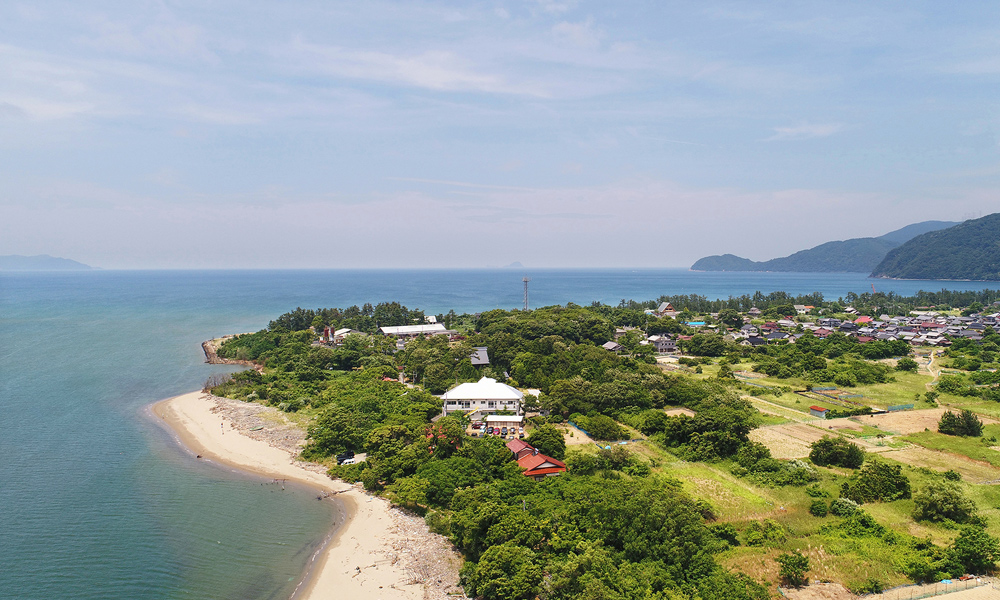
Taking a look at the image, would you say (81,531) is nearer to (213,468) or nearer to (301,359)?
(213,468)

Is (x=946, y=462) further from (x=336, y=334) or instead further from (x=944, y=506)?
(x=336, y=334)

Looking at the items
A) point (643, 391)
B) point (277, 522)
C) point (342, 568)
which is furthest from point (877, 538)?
point (277, 522)

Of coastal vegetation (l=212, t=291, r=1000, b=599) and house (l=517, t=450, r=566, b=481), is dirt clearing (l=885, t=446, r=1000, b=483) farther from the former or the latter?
house (l=517, t=450, r=566, b=481)

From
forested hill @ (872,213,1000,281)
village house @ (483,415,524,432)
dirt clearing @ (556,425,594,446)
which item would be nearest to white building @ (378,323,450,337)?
village house @ (483,415,524,432)

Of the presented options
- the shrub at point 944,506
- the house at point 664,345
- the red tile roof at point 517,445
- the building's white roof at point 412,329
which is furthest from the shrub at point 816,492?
the building's white roof at point 412,329

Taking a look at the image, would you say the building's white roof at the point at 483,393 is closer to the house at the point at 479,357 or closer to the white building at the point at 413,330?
the house at the point at 479,357

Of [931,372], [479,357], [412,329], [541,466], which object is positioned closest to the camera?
[541,466]

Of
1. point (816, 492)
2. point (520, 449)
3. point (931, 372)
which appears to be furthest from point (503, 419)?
point (931, 372)
